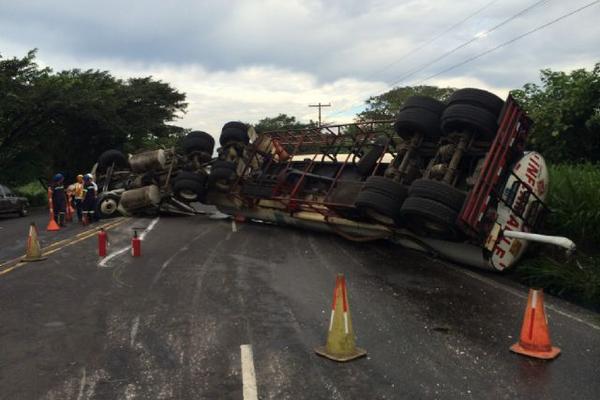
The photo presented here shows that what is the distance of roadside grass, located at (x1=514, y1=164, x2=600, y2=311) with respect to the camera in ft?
24.7

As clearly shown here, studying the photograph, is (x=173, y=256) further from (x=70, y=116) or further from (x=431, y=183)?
(x=70, y=116)

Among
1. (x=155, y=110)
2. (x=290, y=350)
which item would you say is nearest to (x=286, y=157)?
(x=290, y=350)

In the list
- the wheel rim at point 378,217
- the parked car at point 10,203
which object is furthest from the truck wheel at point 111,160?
the wheel rim at point 378,217

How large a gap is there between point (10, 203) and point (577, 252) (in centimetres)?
2153

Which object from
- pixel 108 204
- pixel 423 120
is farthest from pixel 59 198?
pixel 423 120

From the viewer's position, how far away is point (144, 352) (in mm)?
5207

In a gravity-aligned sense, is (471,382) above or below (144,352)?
above

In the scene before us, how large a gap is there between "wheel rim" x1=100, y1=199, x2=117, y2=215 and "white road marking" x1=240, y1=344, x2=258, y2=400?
49.7ft

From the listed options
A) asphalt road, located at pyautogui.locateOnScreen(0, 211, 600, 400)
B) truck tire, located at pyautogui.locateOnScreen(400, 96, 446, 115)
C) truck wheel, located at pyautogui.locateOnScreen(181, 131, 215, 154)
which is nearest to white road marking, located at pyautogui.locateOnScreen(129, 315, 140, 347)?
asphalt road, located at pyautogui.locateOnScreen(0, 211, 600, 400)

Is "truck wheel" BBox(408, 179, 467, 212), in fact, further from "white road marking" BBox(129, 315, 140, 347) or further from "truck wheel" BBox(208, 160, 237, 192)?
"truck wheel" BBox(208, 160, 237, 192)

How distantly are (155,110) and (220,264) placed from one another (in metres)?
34.5

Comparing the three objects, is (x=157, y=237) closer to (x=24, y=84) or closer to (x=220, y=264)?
(x=220, y=264)

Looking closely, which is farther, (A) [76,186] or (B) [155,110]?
(B) [155,110]

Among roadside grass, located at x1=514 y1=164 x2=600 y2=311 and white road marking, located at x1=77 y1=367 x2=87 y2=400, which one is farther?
roadside grass, located at x1=514 y1=164 x2=600 y2=311
